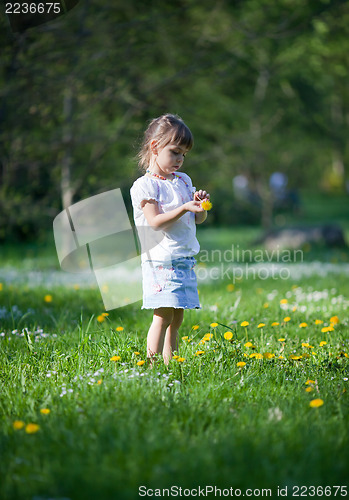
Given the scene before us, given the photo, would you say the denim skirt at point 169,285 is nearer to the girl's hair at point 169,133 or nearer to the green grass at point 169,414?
the green grass at point 169,414

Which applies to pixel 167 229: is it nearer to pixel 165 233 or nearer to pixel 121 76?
pixel 165 233

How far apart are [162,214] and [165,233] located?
7.0 inches

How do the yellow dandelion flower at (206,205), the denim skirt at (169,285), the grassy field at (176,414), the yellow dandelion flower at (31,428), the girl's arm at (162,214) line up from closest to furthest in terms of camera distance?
the grassy field at (176,414), the yellow dandelion flower at (31,428), the yellow dandelion flower at (206,205), the girl's arm at (162,214), the denim skirt at (169,285)

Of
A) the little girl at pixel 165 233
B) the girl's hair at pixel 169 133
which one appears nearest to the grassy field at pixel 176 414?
the little girl at pixel 165 233

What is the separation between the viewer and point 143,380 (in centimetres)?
253

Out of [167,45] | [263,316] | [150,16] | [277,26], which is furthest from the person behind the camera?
[167,45]

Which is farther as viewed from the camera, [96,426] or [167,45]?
[167,45]

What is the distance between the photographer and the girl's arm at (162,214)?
111 inches

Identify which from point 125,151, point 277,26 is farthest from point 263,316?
point 125,151

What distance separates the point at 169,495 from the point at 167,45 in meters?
8.10

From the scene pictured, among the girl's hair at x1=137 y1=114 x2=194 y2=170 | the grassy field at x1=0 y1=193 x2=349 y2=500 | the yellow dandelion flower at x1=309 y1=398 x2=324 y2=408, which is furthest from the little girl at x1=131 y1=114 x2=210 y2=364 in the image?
the yellow dandelion flower at x1=309 y1=398 x2=324 y2=408

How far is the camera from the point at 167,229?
3088 millimetres

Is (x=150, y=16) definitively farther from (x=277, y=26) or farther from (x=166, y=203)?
(x=166, y=203)

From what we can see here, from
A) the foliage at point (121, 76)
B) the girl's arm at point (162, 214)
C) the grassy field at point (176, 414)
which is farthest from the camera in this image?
the foliage at point (121, 76)
